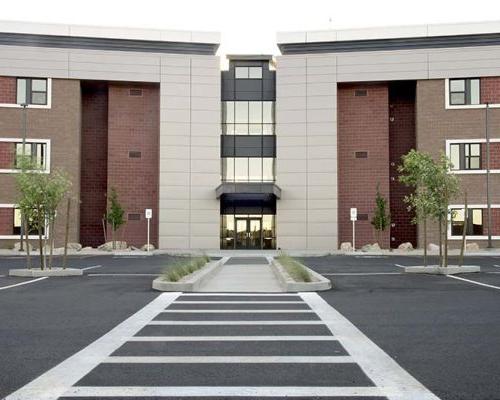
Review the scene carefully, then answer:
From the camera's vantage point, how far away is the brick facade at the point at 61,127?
40.0 meters

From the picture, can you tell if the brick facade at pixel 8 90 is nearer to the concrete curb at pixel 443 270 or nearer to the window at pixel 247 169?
the window at pixel 247 169

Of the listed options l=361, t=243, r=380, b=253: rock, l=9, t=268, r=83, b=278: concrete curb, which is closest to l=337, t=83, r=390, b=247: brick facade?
l=361, t=243, r=380, b=253: rock

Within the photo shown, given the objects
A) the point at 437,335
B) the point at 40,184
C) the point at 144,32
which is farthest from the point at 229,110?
the point at 437,335

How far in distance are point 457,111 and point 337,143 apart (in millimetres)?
8030

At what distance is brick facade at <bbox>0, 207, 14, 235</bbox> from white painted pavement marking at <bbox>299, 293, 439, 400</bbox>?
110 feet

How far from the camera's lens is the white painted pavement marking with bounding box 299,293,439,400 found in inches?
216

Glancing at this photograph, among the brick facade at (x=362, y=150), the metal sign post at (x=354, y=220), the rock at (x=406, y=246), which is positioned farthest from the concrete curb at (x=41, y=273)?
the rock at (x=406, y=246)

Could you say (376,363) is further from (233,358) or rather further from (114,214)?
(114,214)

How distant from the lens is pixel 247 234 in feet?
142

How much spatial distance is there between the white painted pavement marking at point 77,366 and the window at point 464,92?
3438 centimetres

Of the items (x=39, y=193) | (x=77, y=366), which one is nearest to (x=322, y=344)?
(x=77, y=366)

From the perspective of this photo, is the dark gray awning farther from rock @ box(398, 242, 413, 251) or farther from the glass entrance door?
rock @ box(398, 242, 413, 251)

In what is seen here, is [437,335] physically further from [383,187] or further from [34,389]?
[383,187]

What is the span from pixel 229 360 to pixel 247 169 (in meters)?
36.4
